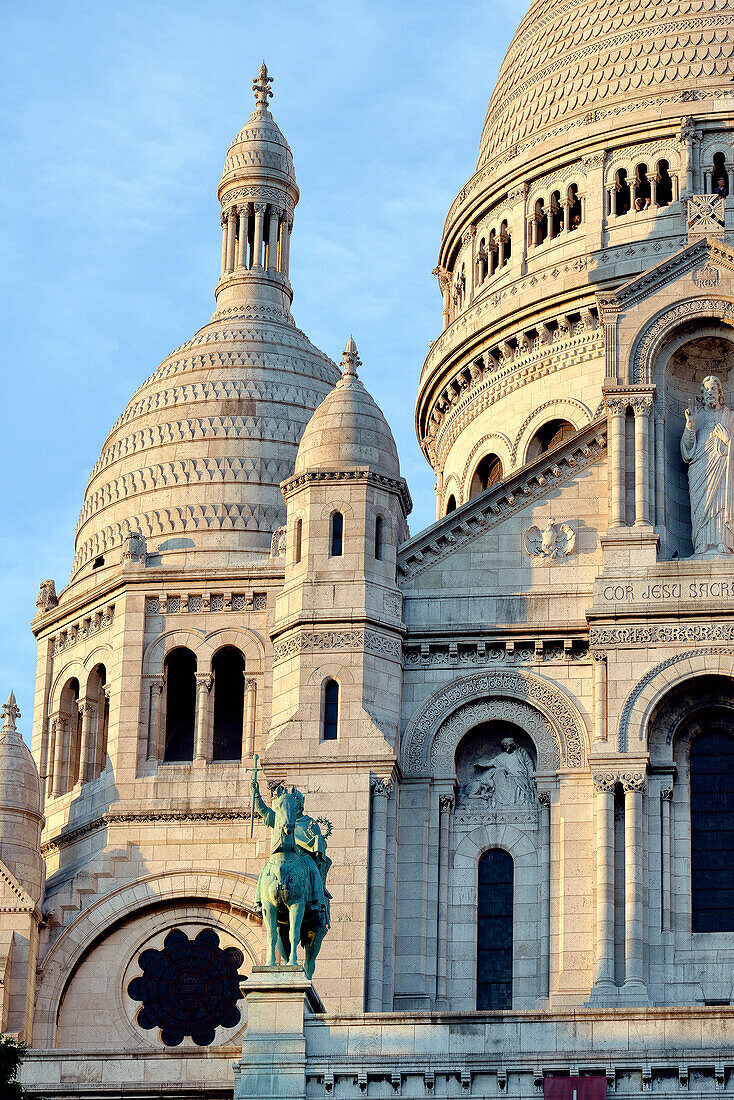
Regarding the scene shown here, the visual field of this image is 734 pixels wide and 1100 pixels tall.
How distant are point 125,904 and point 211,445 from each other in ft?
39.9

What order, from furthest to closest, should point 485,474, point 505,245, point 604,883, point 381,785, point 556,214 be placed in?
1. point 505,245
2. point 556,214
3. point 485,474
4. point 381,785
5. point 604,883

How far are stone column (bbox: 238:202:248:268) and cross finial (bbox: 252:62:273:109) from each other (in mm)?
3837

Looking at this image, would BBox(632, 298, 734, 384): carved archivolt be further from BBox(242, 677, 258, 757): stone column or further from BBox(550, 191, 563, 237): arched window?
BBox(550, 191, 563, 237): arched window

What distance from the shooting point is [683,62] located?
73.8 meters

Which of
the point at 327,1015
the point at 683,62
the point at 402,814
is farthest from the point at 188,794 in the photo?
the point at 683,62

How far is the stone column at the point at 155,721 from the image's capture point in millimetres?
62031

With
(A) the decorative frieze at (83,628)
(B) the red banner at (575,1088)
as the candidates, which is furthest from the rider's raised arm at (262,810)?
(A) the decorative frieze at (83,628)

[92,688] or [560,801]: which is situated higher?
[92,688]

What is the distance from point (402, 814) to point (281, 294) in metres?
22.4

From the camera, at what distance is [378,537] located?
55.8m

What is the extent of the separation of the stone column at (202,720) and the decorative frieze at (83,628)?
9.60ft

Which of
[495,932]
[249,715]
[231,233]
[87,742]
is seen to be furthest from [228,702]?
[231,233]

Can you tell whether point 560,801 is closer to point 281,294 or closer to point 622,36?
point 281,294

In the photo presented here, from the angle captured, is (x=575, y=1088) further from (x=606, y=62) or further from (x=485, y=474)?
(x=606, y=62)
